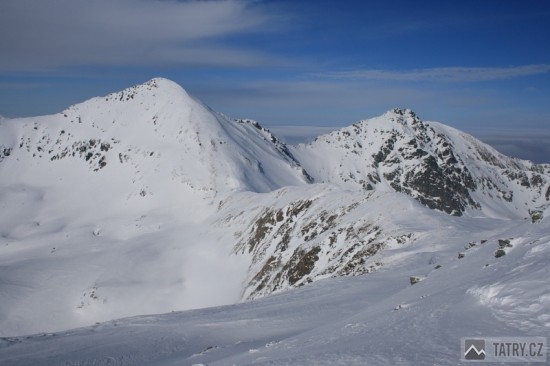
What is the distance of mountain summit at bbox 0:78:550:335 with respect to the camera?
36.8 m

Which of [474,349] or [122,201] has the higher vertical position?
[122,201]

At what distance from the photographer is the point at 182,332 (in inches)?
681

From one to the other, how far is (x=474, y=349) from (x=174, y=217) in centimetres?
7849

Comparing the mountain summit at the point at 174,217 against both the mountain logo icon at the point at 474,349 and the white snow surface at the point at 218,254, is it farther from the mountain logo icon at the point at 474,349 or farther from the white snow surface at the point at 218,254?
the mountain logo icon at the point at 474,349

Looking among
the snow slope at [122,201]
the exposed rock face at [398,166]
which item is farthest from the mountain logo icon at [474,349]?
the exposed rock face at [398,166]

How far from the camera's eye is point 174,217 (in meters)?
82.3

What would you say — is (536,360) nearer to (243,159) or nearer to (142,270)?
(142,270)

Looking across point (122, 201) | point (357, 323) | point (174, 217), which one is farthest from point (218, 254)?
point (357, 323)

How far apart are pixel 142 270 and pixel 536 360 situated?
195ft

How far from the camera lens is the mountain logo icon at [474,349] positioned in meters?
7.43

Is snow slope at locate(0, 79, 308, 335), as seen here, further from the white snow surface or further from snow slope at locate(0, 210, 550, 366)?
snow slope at locate(0, 210, 550, 366)

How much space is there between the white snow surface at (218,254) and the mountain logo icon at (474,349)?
0.21m

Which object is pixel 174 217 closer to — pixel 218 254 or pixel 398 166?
pixel 218 254

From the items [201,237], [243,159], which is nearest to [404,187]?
[243,159]
